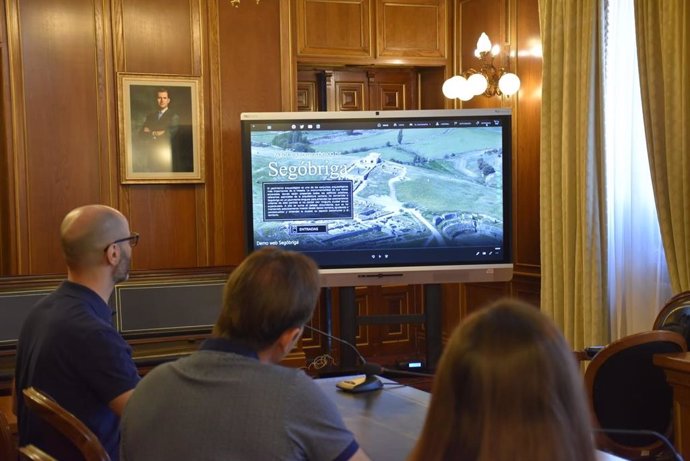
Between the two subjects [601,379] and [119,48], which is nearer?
[601,379]

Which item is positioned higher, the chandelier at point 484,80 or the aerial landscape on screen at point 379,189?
the chandelier at point 484,80

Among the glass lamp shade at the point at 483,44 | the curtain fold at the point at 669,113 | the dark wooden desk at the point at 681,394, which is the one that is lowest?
the dark wooden desk at the point at 681,394

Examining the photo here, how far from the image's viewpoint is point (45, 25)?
17.6 ft

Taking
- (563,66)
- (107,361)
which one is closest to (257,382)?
(107,361)

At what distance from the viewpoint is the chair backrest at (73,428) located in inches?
68.6

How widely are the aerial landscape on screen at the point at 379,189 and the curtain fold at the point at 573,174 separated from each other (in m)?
0.40

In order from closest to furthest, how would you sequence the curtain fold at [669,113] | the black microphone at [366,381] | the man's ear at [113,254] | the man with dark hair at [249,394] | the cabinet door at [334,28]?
the man with dark hair at [249,394]
the man's ear at [113,254]
the black microphone at [366,381]
the curtain fold at [669,113]
the cabinet door at [334,28]

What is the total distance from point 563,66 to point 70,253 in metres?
3.55

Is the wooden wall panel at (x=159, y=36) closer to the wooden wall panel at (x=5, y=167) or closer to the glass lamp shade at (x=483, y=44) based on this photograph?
the wooden wall panel at (x=5, y=167)

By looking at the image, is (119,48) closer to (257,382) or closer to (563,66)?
(563,66)

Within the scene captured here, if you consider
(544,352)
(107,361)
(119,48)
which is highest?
(119,48)

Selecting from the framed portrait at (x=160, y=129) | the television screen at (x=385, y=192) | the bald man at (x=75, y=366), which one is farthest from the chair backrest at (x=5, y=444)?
the framed portrait at (x=160, y=129)

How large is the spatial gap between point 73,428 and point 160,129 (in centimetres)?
405

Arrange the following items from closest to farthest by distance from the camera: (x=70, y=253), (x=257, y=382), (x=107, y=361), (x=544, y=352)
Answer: (x=544, y=352) → (x=257, y=382) → (x=107, y=361) → (x=70, y=253)
